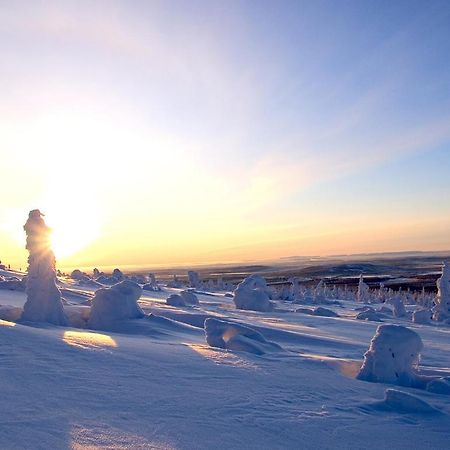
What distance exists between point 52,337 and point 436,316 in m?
24.4

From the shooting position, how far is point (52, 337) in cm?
682

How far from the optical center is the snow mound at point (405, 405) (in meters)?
5.30

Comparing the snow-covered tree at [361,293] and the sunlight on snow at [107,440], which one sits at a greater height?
the sunlight on snow at [107,440]

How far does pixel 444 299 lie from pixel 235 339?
76.2ft

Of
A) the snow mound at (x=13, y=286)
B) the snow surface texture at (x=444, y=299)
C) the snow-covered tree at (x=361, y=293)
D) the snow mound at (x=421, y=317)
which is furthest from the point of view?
the snow-covered tree at (x=361, y=293)

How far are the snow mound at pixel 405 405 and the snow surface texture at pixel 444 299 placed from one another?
74.9ft

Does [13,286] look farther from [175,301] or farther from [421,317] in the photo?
[421,317]

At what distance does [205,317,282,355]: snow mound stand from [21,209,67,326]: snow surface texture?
137 inches

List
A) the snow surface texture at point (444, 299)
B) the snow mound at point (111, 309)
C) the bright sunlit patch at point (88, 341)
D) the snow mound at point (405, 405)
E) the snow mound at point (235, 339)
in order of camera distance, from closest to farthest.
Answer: the snow mound at point (405, 405), the bright sunlit patch at point (88, 341), the snow mound at point (235, 339), the snow mound at point (111, 309), the snow surface texture at point (444, 299)

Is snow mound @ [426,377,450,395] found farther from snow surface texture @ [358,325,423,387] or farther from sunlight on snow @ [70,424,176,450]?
sunlight on snow @ [70,424,176,450]

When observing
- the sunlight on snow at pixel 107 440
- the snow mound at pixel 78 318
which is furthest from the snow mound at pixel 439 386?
the snow mound at pixel 78 318

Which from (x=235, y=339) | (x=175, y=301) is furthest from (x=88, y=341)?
(x=175, y=301)

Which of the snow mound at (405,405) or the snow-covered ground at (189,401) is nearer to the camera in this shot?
the snow-covered ground at (189,401)

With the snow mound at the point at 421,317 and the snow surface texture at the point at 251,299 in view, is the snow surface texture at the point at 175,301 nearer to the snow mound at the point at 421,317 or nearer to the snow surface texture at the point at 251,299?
the snow surface texture at the point at 251,299
